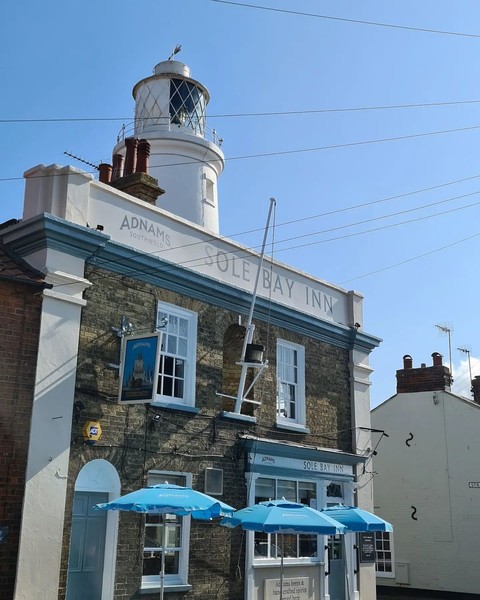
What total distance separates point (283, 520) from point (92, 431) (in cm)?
327

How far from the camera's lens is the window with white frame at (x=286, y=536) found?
14.9m

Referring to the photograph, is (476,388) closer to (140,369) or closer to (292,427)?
(292,427)

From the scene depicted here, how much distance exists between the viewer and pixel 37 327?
1134cm

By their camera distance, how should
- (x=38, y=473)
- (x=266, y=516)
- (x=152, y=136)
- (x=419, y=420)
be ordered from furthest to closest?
(x=419, y=420) < (x=152, y=136) < (x=266, y=516) < (x=38, y=473)

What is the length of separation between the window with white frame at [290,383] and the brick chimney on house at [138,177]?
170 inches

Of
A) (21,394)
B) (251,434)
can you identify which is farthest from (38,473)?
(251,434)

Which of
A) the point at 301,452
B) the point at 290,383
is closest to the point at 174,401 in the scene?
the point at 301,452

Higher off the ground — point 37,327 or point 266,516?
point 37,327

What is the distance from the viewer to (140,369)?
467 inches

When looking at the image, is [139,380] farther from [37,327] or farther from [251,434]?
[251,434]

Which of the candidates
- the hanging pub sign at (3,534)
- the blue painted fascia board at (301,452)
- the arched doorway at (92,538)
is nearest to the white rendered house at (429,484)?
the blue painted fascia board at (301,452)

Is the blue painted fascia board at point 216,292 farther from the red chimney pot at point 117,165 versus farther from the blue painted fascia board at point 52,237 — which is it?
the red chimney pot at point 117,165

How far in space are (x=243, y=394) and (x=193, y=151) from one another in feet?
25.8

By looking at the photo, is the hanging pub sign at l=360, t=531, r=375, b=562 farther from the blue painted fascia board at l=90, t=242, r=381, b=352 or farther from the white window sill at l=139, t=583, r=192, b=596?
the white window sill at l=139, t=583, r=192, b=596
